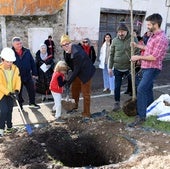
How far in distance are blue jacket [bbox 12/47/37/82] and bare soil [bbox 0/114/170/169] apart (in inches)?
56.3

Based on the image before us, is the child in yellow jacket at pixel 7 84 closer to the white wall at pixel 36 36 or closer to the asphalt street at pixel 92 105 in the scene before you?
the asphalt street at pixel 92 105

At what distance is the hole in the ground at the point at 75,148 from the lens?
210 inches

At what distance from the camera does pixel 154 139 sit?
588 centimetres

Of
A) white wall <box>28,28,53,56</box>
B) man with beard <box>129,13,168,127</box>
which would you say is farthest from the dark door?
man with beard <box>129,13,168,127</box>

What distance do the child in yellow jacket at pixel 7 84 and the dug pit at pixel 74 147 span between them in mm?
634

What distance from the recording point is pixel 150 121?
661cm

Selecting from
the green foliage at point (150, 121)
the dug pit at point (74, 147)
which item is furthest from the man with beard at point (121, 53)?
the dug pit at point (74, 147)

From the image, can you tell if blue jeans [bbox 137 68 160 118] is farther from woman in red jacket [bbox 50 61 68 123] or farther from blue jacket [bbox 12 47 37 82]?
blue jacket [bbox 12 47 37 82]

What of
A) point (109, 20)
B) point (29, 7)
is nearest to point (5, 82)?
point (29, 7)

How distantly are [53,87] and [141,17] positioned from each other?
9.92m

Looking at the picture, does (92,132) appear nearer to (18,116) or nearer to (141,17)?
(18,116)

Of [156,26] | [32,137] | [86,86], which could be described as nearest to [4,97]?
[32,137]

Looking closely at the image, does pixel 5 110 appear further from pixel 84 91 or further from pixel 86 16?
pixel 86 16

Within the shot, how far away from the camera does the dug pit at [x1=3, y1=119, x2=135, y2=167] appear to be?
5.25m
